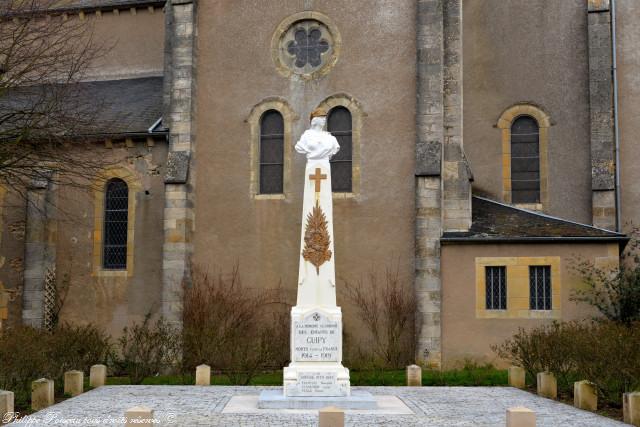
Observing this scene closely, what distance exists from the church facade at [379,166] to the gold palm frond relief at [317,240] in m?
6.26

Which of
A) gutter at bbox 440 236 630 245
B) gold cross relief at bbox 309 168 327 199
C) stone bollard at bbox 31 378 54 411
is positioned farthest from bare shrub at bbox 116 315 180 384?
gutter at bbox 440 236 630 245

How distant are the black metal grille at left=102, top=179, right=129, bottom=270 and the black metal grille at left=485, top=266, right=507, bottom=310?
950cm

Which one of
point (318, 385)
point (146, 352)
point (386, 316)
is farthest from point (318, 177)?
point (386, 316)

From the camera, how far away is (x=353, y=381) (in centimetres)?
1739

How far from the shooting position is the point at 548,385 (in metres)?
14.9

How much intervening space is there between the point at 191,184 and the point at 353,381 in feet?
22.4

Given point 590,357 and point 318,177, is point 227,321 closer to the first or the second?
point 318,177

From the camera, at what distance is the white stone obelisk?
1324 centimetres

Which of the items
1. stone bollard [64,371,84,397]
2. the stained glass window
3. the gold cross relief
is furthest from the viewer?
the stained glass window

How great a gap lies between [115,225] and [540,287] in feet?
36.7

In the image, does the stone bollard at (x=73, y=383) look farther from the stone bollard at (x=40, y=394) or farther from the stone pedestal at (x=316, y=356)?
the stone pedestal at (x=316, y=356)

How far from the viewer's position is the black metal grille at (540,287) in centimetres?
1942

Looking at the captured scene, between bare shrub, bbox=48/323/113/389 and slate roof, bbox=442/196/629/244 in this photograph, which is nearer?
bare shrub, bbox=48/323/113/389

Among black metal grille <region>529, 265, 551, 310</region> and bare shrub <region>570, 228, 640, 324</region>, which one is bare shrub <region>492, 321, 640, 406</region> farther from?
black metal grille <region>529, 265, 551, 310</region>
